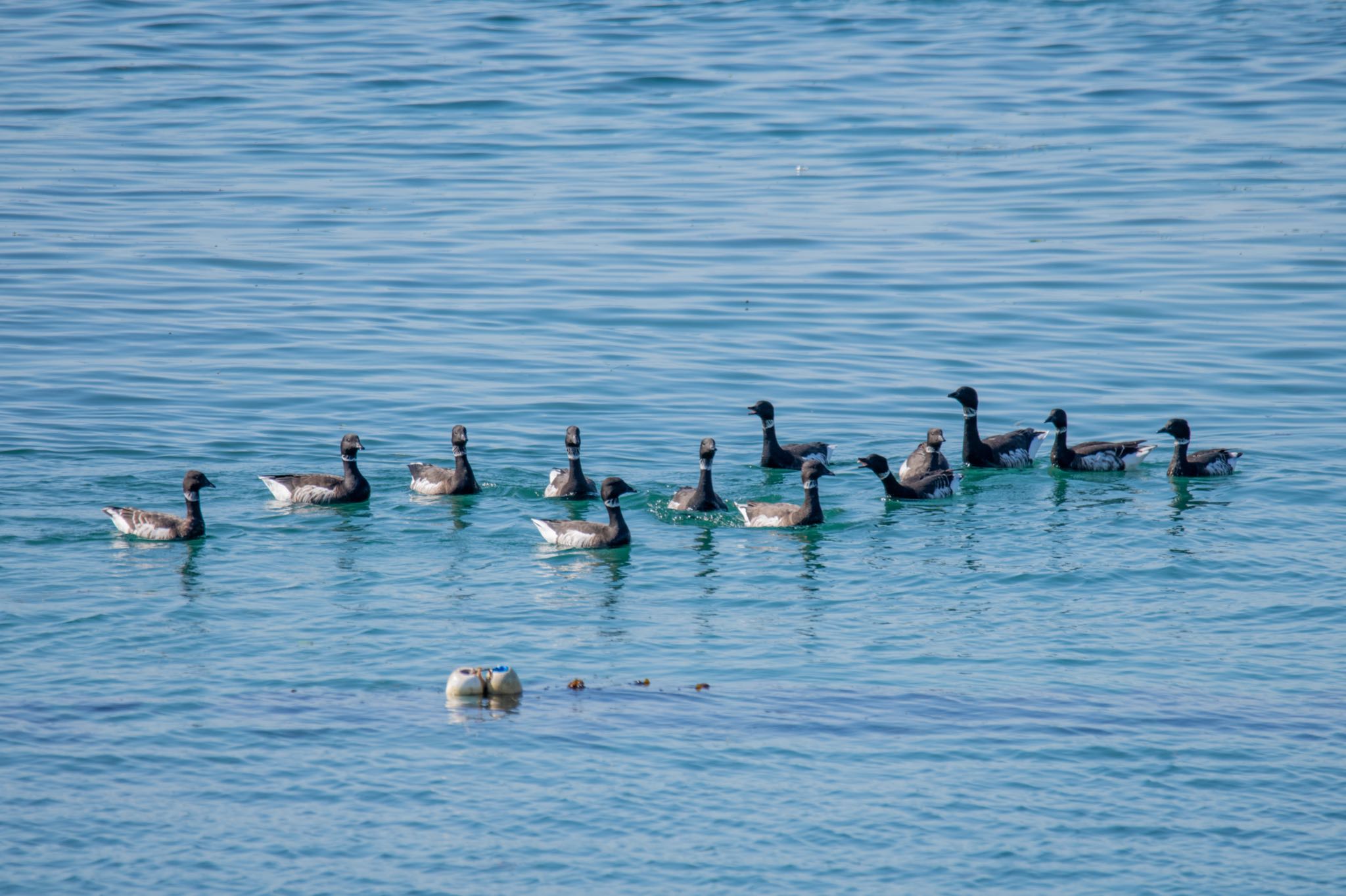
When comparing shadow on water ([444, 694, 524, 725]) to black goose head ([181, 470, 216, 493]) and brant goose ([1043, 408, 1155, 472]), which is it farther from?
brant goose ([1043, 408, 1155, 472])

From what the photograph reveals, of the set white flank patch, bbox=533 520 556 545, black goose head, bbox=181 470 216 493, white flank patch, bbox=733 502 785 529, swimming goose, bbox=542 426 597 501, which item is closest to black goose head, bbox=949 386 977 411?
white flank patch, bbox=733 502 785 529

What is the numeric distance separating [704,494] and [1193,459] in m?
7.22

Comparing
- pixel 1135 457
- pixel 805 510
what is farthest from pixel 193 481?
pixel 1135 457

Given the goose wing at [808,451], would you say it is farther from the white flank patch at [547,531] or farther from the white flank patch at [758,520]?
the white flank patch at [547,531]

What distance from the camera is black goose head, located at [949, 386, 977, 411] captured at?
Result: 23.7 metres

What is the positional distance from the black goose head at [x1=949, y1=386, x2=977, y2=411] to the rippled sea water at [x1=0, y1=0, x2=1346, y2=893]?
1186mm

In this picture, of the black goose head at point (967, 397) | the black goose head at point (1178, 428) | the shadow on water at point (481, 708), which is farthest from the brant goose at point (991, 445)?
the shadow on water at point (481, 708)

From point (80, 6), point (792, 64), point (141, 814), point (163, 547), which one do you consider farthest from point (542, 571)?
Result: point (80, 6)

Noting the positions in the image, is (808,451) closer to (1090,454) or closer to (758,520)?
(758,520)

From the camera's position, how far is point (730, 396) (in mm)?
27500

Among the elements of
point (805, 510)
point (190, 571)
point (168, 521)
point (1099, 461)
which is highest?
point (1099, 461)

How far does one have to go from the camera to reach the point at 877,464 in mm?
21594

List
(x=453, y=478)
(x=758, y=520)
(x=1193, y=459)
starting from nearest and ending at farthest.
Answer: (x=758, y=520)
(x=453, y=478)
(x=1193, y=459)

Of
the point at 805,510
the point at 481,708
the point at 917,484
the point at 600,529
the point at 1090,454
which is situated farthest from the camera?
the point at 1090,454
